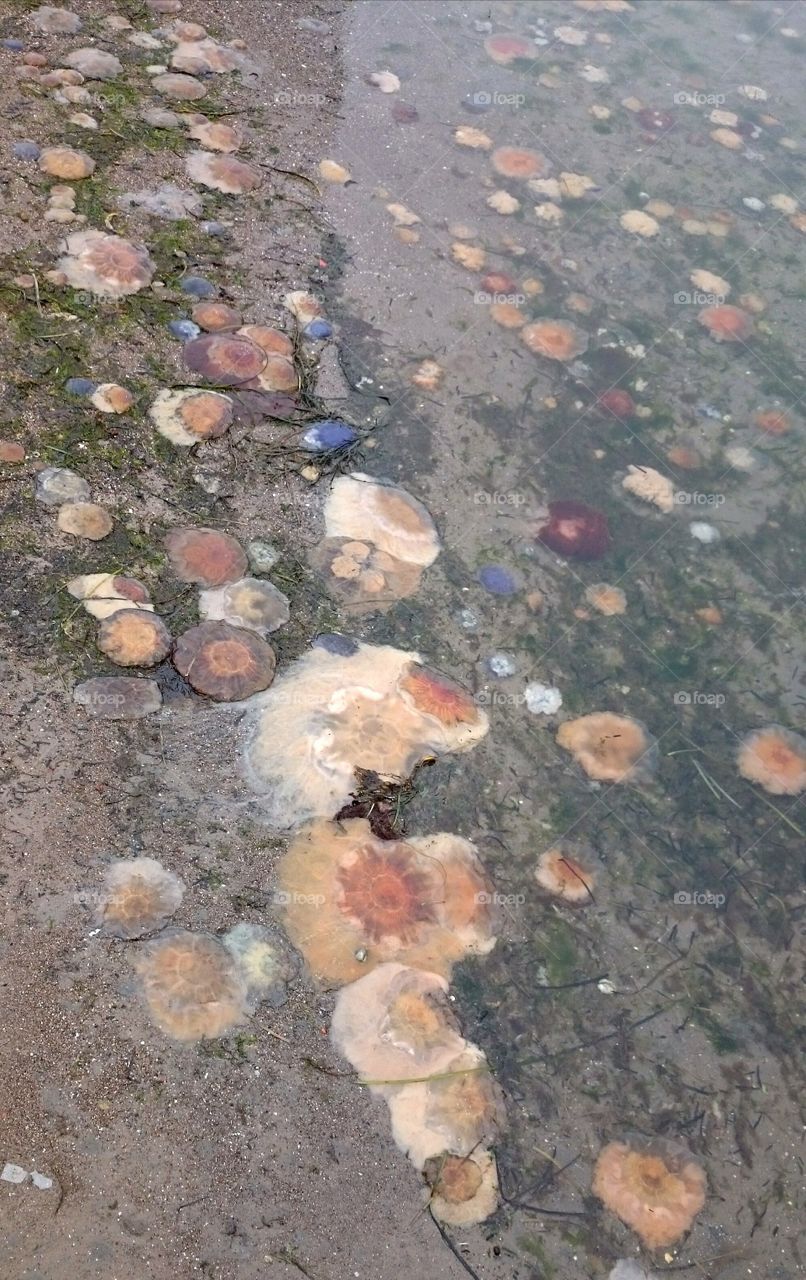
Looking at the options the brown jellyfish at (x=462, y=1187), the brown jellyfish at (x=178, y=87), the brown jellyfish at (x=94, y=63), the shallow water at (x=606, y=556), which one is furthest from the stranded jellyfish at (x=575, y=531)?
the brown jellyfish at (x=94, y=63)

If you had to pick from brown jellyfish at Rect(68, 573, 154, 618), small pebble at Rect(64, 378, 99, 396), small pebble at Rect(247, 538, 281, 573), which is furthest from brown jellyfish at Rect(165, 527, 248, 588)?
small pebble at Rect(64, 378, 99, 396)

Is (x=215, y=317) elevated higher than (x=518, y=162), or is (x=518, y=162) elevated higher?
(x=518, y=162)

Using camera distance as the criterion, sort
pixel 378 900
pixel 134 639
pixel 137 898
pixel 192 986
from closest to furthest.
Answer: pixel 192 986, pixel 137 898, pixel 378 900, pixel 134 639

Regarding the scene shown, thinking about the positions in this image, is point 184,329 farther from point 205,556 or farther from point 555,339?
point 555,339

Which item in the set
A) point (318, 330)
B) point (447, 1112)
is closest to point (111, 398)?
point (318, 330)

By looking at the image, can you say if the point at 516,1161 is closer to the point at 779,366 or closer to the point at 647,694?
the point at 647,694

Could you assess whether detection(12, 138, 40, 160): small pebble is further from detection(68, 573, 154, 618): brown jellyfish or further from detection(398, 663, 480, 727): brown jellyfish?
detection(398, 663, 480, 727): brown jellyfish
